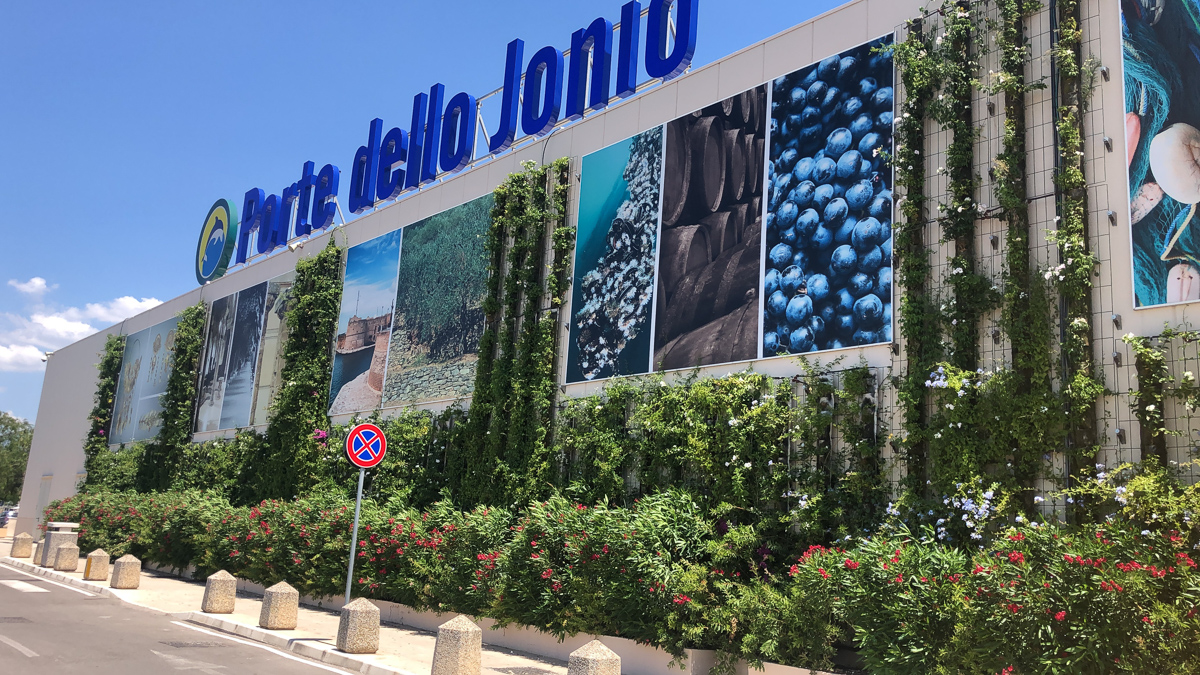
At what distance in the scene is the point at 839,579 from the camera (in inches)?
367

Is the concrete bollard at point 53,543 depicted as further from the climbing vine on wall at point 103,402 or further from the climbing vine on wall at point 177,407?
the climbing vine on wall at point 103,402

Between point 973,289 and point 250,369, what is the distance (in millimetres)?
22365

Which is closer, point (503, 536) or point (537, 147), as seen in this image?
point (503, 536)

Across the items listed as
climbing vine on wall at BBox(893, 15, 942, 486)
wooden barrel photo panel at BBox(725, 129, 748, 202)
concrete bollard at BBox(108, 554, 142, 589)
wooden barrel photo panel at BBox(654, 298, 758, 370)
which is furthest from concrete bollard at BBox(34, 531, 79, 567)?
climbing vine on wall at BBox(893, 15, 942, 486)

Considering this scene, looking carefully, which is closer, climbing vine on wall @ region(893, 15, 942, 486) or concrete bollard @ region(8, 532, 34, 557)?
climbing vine on wall @ region(893, 15, 942, 486)

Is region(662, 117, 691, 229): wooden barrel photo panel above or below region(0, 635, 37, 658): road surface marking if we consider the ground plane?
above

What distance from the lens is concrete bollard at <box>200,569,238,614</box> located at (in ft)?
49.0

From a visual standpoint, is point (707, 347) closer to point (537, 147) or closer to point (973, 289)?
point (973, 289)

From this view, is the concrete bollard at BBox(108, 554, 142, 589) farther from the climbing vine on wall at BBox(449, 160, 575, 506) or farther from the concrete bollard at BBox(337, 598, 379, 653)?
the concrete bollard at BBox(337, 598, 379, 653)

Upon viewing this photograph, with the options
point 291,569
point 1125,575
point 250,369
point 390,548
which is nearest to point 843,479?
point 1125,575

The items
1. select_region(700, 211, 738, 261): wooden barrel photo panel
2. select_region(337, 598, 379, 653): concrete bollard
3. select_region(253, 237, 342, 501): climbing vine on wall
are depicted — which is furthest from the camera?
select_region(253, 237, 342, 501): climbing vine on wall

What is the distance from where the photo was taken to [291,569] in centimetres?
1786

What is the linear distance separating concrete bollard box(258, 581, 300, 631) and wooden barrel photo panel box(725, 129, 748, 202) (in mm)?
9059

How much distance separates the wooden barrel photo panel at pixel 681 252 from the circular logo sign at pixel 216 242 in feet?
67.3
